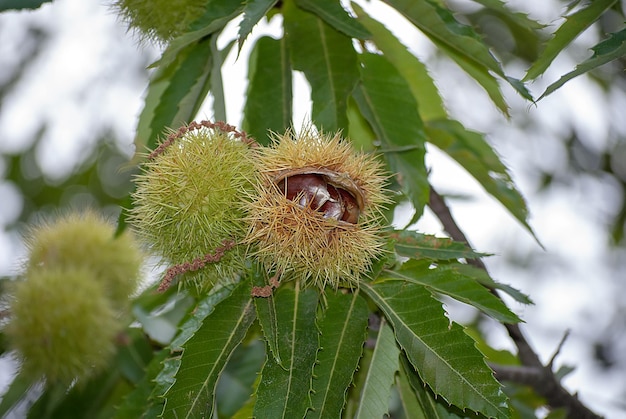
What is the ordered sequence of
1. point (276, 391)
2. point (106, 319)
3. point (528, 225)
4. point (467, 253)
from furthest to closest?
point (106, 319)
point (528, 225)
point (467, 253)
point (276, 391)

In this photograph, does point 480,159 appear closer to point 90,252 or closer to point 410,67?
point 410,67

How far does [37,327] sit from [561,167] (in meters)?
3.22

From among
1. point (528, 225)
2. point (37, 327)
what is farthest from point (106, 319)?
point (528, 225)

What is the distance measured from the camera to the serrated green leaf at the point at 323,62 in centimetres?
139

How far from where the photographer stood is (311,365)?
3.52ft

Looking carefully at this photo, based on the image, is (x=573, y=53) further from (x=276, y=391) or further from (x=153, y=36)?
(x=276, y=391)

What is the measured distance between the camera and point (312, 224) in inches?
43.0

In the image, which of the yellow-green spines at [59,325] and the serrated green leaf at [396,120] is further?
the yellow-green spines at [59,325]

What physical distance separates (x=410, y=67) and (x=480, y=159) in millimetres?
288

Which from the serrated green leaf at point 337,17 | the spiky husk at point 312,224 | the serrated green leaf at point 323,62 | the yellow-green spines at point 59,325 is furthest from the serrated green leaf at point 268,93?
the yellow-green spines at point 59,325

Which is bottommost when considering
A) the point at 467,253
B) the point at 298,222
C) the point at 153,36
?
the point at 298,222

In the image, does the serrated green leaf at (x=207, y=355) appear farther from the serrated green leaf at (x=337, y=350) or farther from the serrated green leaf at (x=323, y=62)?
the serrated green leaf at (x=323, y=62)

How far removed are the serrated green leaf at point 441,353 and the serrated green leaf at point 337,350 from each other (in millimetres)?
52

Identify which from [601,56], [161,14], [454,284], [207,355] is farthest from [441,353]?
[161,14]
